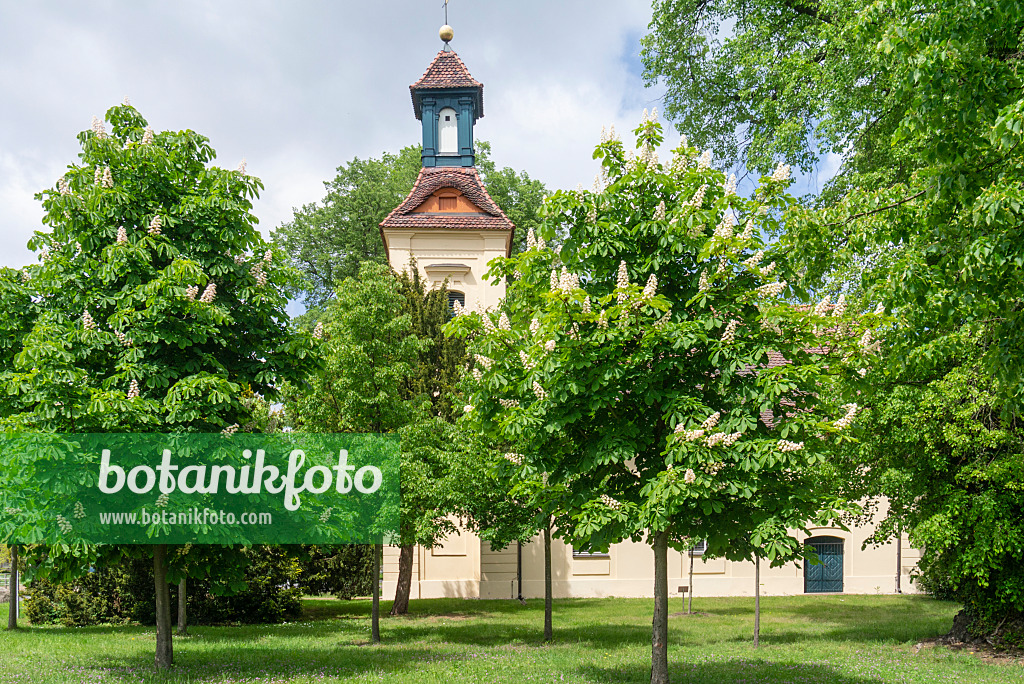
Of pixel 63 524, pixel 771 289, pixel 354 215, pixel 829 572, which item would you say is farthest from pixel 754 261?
pixel 354 215

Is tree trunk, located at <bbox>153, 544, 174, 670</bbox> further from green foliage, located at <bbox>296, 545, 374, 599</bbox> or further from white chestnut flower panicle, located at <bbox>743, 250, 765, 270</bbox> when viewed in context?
green foliage, located at <bbox>296, 545, 374, 599</bbox>

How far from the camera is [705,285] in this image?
947 cm

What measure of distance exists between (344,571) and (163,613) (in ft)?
64.5

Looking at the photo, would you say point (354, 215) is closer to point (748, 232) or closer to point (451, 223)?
point (451, 223)

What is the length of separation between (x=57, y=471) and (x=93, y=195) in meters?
4.01

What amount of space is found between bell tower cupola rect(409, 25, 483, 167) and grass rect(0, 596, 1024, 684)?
63.5 ft

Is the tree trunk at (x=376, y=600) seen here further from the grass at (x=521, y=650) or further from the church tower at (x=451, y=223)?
the church tower at (x=451, y=223)

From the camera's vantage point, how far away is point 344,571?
32062 millimetres

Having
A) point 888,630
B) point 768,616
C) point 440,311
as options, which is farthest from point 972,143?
point 440,311

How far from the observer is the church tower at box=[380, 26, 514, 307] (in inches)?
1292

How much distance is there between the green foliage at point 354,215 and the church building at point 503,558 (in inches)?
332

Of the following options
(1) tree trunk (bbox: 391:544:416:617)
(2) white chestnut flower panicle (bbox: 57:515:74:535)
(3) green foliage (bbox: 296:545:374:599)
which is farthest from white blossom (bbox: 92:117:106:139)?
(3) green foliage (bbox: 296:545:374:599)

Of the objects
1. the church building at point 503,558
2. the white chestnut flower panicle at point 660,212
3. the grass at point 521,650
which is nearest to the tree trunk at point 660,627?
the grass at point 521,650

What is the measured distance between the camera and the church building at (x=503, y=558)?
30.5m
